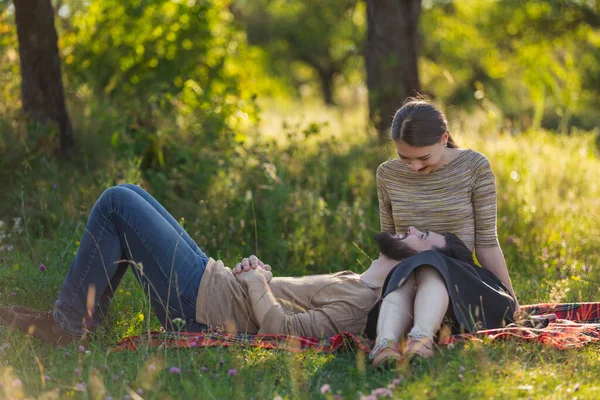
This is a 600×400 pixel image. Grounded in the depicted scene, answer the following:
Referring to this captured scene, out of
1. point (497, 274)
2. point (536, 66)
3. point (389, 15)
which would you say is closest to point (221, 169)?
point (497, 274)

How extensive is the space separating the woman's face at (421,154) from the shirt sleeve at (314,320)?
2.66 feet

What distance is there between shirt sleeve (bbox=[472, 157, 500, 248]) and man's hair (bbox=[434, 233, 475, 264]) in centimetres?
20

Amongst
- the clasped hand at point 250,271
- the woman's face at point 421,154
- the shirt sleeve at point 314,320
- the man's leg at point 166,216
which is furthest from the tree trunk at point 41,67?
the woman's face at point 421,154

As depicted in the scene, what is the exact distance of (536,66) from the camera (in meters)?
14.7

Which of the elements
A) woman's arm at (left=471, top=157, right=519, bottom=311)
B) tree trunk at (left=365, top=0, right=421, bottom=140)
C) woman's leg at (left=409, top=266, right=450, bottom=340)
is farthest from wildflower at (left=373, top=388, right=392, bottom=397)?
tree trunk at (left=365, top=0, right=421, bottom=140)

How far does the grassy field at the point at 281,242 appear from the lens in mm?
3279

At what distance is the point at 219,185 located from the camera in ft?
21.3

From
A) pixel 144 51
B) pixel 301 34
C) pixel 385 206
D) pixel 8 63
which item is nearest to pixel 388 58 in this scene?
pixel 144 51

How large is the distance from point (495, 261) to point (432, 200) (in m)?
0.46

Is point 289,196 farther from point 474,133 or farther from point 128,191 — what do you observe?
point 474,133

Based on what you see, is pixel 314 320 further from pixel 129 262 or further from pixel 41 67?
pixel 41 67

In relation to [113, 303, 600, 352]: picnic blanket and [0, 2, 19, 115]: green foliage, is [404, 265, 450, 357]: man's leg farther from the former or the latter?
[0, 2, 19, 115]: green foliage

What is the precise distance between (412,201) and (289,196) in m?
2.18

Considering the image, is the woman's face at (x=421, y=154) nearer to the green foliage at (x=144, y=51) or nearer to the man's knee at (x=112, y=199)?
the man's knee at (x=112, y=199)
